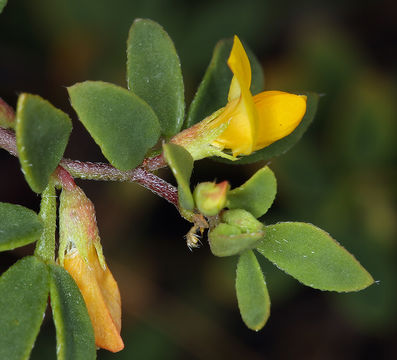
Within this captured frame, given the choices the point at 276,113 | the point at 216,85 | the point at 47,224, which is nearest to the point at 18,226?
the point at 47,224

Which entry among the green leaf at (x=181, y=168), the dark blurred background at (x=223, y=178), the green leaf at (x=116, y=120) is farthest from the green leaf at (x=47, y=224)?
the dark blurred background at (x=223, y=178)

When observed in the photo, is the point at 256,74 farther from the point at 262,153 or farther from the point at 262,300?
the point at 262,300

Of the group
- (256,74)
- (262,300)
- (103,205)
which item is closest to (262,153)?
(256,74)

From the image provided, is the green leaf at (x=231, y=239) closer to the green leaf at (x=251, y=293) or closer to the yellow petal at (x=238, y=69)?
the green leaf at (x=251, y=293)

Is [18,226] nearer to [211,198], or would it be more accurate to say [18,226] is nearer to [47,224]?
[47,224]

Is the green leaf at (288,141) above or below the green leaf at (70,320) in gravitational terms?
above

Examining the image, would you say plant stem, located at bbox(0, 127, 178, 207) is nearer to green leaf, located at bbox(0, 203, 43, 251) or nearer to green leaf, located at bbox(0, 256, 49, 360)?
green leaf, located at bbox(0, 203, 43, 251)

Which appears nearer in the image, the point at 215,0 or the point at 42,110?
the point at 42,110
